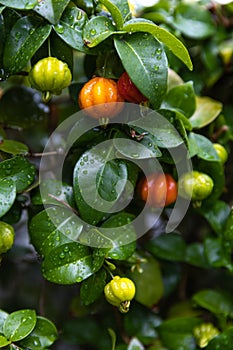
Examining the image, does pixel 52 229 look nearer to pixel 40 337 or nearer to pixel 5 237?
pixel 5 237

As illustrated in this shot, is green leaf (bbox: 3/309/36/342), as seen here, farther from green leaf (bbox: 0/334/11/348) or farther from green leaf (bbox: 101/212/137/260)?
green leaf (bbox: 101/212/137/260)

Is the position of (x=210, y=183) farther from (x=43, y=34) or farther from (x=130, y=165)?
(x=43, y=34)

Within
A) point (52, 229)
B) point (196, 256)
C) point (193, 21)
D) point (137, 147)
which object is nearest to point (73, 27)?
point (137, 147)

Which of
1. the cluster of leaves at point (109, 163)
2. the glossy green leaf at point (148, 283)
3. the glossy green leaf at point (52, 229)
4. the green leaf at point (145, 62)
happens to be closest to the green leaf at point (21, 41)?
the cluster of leaves at point (109, 163)

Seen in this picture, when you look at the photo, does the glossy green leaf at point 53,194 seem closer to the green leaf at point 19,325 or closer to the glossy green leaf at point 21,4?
the green leaf at point 19,325

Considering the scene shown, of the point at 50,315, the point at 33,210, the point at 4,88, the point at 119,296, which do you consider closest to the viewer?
the point at 119,296

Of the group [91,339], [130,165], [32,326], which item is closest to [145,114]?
[130,165]
